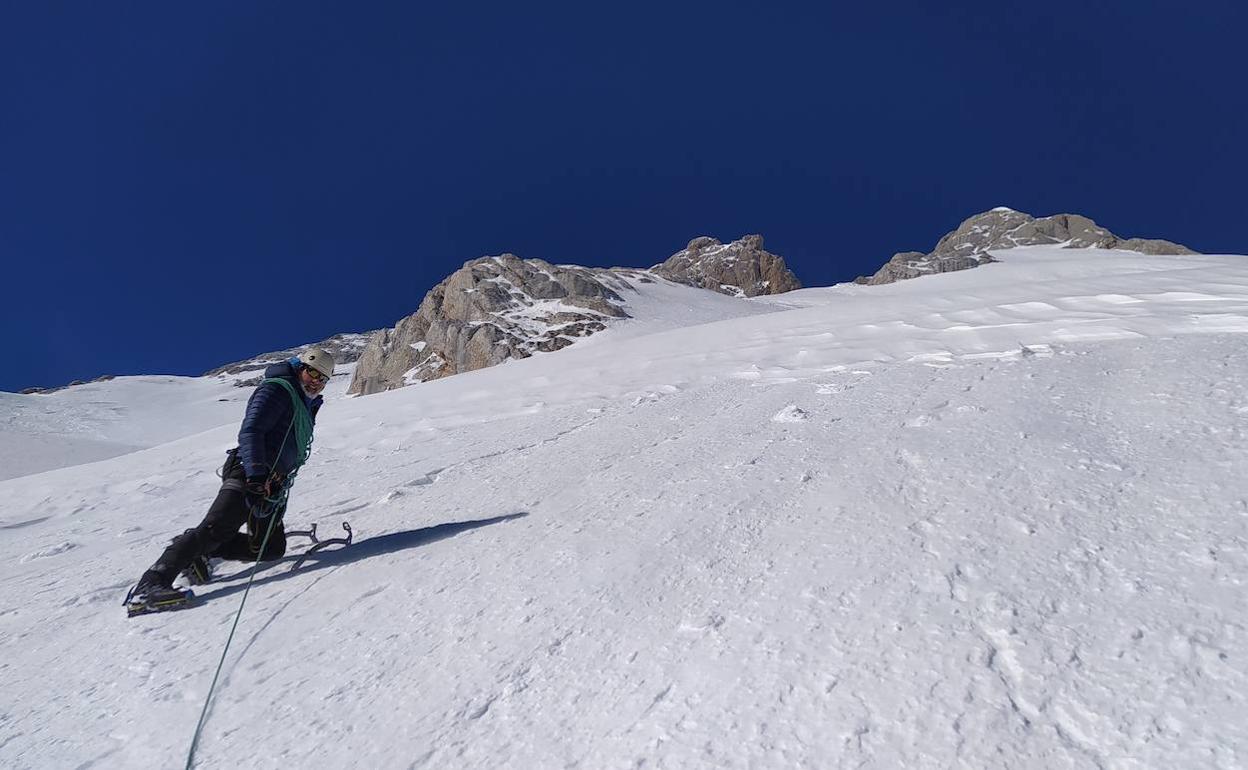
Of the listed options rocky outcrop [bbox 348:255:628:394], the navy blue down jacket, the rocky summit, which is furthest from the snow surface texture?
the rocky summit

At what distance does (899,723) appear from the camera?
2.32m

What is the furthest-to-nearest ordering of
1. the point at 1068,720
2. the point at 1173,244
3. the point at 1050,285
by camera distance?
1. the point at 1173,244
2. the point at 1050,285
3. the point at 1068,720

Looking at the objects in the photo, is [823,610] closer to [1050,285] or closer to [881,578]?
[881,578]

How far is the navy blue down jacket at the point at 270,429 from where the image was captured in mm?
4895

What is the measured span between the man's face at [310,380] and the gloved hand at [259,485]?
76cm

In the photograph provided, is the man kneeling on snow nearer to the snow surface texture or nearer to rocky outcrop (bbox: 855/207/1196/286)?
the snow surface texture

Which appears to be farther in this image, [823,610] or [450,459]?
[450,459]

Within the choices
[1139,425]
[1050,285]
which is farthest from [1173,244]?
[1139,425]

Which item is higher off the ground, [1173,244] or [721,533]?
[721,533]

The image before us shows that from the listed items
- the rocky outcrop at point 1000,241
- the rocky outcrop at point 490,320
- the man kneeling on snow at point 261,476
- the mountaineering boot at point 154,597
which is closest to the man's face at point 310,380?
the man kneeling on snow at point 261,476

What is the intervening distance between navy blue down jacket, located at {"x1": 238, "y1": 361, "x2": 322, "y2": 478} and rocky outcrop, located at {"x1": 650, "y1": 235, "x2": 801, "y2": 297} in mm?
89806

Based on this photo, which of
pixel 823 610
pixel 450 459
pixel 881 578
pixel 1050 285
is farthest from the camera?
pixel 1050 285

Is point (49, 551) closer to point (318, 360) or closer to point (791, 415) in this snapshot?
point (318, 360)

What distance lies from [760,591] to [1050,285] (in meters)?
13.8
